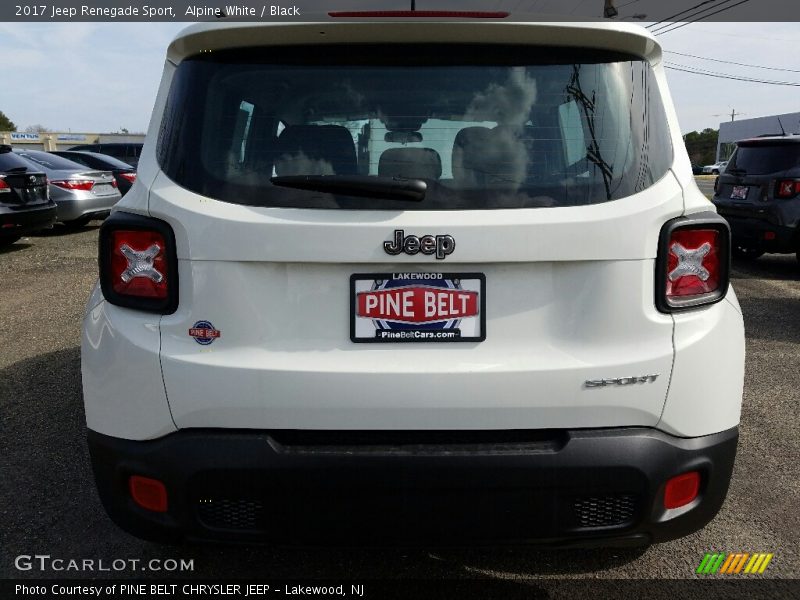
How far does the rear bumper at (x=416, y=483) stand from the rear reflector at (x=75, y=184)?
11523 millimetres

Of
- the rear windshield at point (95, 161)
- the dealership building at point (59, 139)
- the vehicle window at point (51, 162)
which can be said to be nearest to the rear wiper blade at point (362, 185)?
the vehicle window at point (51, 162)

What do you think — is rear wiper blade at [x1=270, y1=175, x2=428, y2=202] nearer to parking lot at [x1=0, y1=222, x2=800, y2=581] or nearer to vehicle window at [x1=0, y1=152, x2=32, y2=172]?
parking lot at [x1=0, y1=222, x2=800, y2=581]

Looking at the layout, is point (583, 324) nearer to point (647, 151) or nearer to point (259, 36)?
point (647, 151)

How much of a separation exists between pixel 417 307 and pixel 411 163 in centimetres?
40

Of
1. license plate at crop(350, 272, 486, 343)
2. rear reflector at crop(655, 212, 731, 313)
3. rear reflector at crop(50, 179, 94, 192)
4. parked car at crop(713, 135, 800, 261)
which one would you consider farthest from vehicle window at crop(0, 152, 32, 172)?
rear reflector at crop(655, 212, 731, 313)

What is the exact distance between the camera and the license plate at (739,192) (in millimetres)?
8867

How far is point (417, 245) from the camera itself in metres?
1.79

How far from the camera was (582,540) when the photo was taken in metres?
1.91

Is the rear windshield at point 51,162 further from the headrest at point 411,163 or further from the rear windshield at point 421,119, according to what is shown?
the headrest at point 411,163

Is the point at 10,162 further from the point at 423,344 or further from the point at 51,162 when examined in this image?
the point at 423,344

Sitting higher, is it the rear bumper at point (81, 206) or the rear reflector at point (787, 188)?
the rear reflector at point (787, 188)

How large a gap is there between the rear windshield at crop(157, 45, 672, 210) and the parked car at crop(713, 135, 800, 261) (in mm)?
7634

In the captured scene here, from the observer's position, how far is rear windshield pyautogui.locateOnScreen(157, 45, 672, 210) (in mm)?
1893

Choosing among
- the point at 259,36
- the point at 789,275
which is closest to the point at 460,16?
the point at 259,36
